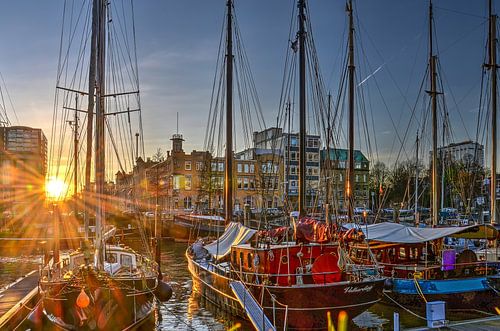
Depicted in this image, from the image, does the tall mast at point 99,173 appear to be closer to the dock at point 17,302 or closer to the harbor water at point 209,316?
the dock at point 17,302

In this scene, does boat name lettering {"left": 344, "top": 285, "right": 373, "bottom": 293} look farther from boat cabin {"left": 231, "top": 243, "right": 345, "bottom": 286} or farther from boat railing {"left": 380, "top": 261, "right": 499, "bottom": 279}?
boat railing {"left": 380, "top": 261, "right": 499, "bottom": 279}

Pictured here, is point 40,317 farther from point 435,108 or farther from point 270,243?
point 435,108

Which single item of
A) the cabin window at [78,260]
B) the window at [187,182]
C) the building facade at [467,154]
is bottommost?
the cabin window at [78,260]

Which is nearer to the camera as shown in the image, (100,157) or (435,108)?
(100,157)

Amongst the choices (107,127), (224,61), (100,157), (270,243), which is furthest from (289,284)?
(224,61)

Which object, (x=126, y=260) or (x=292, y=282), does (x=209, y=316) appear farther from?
(x=292, y=282)

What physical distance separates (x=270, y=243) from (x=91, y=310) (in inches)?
314

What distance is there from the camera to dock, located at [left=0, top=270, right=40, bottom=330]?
1873 centimetres

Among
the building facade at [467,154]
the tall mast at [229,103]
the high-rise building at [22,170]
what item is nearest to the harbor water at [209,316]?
the tall mast at [229,103]

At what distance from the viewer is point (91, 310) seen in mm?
17359

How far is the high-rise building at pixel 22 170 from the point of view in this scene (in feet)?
314

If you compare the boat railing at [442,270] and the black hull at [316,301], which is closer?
the black hull at [316,301]

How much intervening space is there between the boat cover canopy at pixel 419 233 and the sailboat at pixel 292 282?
435 centimetres

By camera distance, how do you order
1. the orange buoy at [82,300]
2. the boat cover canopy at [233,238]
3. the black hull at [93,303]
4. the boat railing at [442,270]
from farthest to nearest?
the boat railing at [442,270] < the boat cover canopy at [233,238] < the black hull at [93,303] < the orange buoy at [82,300]
